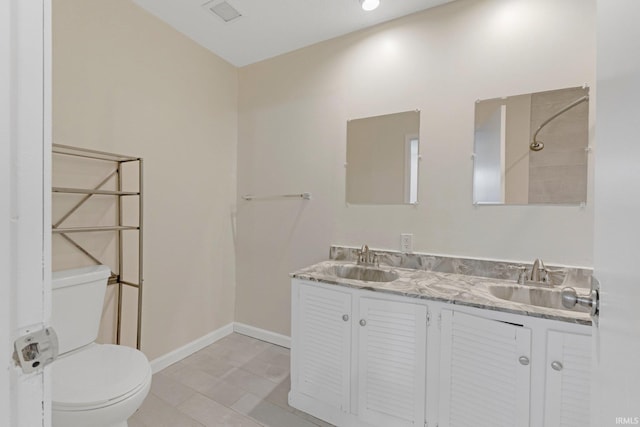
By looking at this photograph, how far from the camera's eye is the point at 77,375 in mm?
1297

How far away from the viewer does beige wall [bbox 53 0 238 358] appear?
168cm

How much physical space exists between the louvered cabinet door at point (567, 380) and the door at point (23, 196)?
1595mm

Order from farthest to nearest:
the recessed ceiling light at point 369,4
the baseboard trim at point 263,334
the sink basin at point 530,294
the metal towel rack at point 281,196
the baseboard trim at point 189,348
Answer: the baseboard trim at point 263,334 < the metal towel rack at point 281,196 < the baseboard trim at point 189,348 < the recessed ceiling light at point 369,4 < the sink basin at point 530,294

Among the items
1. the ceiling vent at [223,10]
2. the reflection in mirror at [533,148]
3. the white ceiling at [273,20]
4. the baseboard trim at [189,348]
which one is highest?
the ceiling vent at [223,10]

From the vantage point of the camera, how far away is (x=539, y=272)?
1.59 metres

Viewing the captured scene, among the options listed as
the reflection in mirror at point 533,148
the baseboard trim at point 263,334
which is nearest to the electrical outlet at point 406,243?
the reflection in mirror at point 533,148

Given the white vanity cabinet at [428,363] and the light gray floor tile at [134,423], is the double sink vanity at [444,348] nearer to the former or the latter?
the white vanity cabinet at [428,363]

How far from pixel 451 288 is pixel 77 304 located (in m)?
1.98

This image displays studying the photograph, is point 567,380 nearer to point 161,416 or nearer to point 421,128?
point 421,128

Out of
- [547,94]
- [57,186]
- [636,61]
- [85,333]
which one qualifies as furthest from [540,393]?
[57,186]

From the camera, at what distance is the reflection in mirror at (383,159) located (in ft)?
6.68

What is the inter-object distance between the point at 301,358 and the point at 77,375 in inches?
42.5

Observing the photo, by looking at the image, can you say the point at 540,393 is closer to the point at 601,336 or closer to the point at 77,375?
the point at 601,336

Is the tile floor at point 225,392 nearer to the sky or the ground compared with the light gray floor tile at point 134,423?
nearer to the ground
